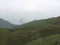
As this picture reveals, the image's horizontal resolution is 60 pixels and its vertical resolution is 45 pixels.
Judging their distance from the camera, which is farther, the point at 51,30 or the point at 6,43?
the point at 51,30

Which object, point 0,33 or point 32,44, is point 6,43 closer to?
point 0,33

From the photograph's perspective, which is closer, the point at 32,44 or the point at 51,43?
the point at 51,43

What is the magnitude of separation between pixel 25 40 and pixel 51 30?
10866 mm

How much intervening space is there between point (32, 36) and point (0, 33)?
11397mm

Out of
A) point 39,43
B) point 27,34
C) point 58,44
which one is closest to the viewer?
point 58,44

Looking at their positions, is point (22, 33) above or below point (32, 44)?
above

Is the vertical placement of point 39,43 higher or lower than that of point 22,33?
lower

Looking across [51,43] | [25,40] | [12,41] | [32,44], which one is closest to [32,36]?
[25,40]

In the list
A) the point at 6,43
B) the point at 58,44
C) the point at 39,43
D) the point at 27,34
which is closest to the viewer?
the point at 58,44

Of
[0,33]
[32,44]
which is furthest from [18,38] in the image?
[32,44]

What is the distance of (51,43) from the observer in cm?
3825

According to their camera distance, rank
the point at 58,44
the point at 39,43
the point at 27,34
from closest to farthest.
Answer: the point at 58,44 → the point at 39,43 → the point at 27,34

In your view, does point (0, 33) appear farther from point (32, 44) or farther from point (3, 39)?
point (32, 44)

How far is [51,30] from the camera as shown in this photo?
55.7 meters
